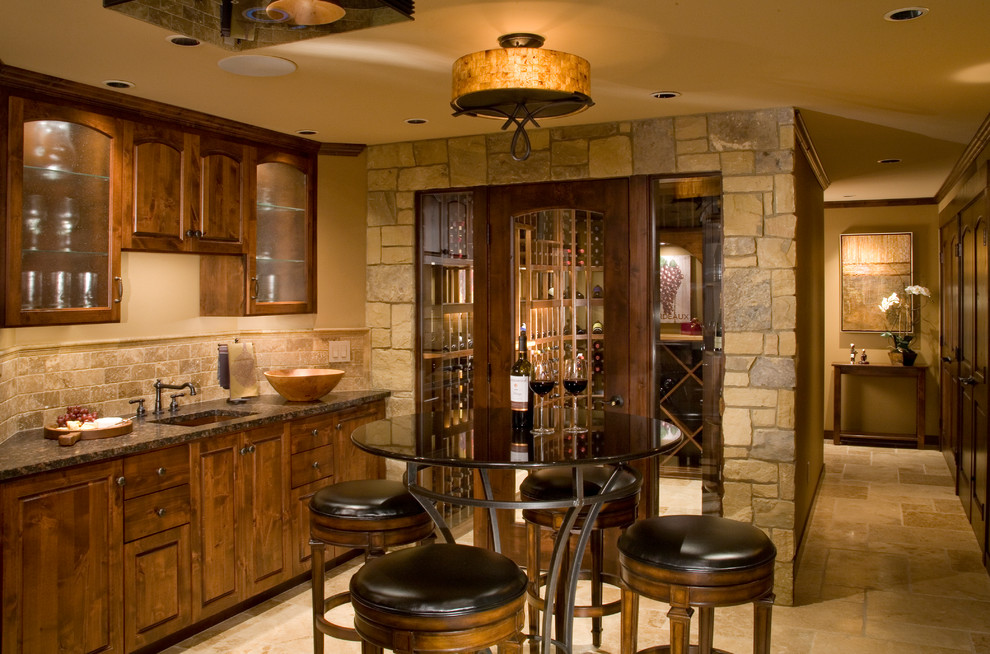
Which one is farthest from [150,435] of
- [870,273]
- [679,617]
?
[870,273]

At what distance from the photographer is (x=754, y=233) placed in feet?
13.6

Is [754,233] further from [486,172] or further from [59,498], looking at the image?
[59,498]

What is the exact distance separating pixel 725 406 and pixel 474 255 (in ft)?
5.44

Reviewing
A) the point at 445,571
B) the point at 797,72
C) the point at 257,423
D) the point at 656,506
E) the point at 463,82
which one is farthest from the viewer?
the point at 656,506

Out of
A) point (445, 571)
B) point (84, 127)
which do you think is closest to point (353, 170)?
point (84, 127)

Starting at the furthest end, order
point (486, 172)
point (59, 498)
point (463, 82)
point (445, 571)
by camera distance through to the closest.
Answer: point (486, 172)
point (59, 498)
point (463, 82)
point (445, 571)

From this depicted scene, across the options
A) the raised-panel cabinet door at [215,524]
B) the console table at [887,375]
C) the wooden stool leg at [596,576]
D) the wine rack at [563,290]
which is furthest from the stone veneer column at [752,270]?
the console table at [887,375]

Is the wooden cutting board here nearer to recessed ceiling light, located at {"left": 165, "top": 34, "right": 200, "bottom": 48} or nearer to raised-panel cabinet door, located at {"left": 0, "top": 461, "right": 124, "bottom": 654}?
raised-panel cabinet door, located at {"left": 0, "top": 461, "right": 124, "bottom": 654}

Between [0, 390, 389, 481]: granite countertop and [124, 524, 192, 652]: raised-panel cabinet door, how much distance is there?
0.41 metres

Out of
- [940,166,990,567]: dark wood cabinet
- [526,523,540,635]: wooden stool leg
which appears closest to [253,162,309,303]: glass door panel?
[526,523,540,635]: wooden stool leg

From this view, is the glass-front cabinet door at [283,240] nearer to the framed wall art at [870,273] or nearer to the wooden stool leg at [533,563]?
the wooden stool leg at [533,563]

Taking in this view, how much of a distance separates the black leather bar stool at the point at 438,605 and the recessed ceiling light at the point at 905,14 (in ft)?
7.15

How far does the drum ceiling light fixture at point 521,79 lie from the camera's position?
283 cm

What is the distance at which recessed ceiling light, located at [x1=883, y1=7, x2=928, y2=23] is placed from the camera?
2717 mm
